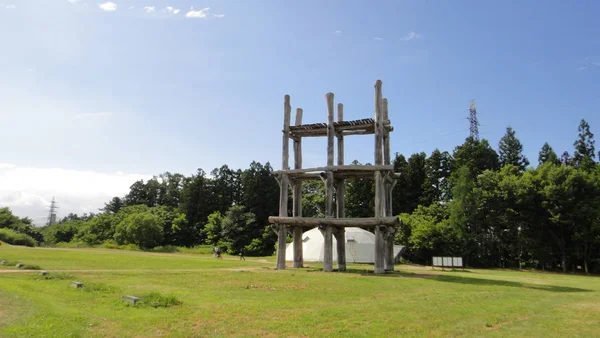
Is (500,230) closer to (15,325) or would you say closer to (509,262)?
(509,262)

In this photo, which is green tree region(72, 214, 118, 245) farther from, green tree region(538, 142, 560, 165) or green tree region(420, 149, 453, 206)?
green tree region(538, 142, 560, 165)

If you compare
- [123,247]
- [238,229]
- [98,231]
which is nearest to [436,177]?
[238,229]

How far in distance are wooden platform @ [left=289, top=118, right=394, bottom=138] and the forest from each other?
20.8 m

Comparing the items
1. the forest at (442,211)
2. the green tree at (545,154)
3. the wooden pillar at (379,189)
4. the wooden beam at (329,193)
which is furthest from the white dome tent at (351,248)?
the green tree at (545,154)

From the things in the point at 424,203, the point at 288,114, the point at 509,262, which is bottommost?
the point at 509,262

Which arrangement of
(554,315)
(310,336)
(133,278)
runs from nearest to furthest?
(310,336)
(554,315)
(133,278)

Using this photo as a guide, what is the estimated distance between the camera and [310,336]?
9.30 meters

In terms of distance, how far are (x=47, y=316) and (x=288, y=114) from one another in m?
23.0

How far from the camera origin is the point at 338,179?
103 ft

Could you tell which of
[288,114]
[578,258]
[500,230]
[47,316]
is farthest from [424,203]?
[47,316]

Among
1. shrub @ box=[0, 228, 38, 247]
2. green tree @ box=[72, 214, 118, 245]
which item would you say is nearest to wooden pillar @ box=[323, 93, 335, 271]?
shrub @ box=[0, 228, 38, 247]

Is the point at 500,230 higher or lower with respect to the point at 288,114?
lower

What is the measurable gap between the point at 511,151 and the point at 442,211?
999 inches

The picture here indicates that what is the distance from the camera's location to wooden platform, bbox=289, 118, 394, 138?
95.3ft
